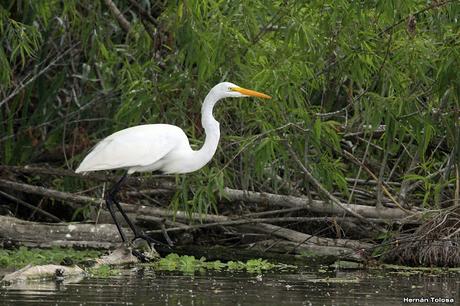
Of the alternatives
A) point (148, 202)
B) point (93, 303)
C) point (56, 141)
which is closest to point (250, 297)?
point (93, 303)

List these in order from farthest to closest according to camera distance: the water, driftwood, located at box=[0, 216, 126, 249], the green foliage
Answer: driftwood, located at box=[0, 216, 126, 249] → the green foliage → the water

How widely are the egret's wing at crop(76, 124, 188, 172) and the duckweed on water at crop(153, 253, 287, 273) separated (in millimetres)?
995

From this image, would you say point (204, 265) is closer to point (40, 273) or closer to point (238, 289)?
point (238, 289)

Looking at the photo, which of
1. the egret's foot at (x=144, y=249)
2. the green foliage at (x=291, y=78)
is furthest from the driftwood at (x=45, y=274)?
the green foliage at (x=291, y=78)

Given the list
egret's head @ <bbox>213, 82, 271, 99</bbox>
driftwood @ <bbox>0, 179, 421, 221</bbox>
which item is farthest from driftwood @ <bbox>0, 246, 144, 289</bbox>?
driftwood @ <bbox>0, 179, 421, 221</bbox>

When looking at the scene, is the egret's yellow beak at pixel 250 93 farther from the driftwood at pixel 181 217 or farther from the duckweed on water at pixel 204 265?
the driftwood at pixel 181 217

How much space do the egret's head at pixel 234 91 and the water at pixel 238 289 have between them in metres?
1.53

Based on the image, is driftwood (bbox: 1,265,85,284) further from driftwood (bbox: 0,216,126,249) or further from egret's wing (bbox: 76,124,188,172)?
driftwood (bbox: 0,216,126,249)

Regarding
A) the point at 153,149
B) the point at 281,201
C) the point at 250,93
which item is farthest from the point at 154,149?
the point at 281,201

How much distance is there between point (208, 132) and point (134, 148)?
0.68 meters

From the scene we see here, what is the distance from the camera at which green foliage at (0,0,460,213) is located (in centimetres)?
923

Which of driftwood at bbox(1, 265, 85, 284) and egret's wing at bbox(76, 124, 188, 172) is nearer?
driftwood at bbox(1, 265, 85, 284)

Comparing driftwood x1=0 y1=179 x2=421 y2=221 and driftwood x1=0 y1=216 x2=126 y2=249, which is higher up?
driftwood x1=0 y1=179 x2=421 y2=221

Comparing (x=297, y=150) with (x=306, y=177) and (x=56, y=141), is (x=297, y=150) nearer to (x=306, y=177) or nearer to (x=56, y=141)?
(x=306, y=177)
